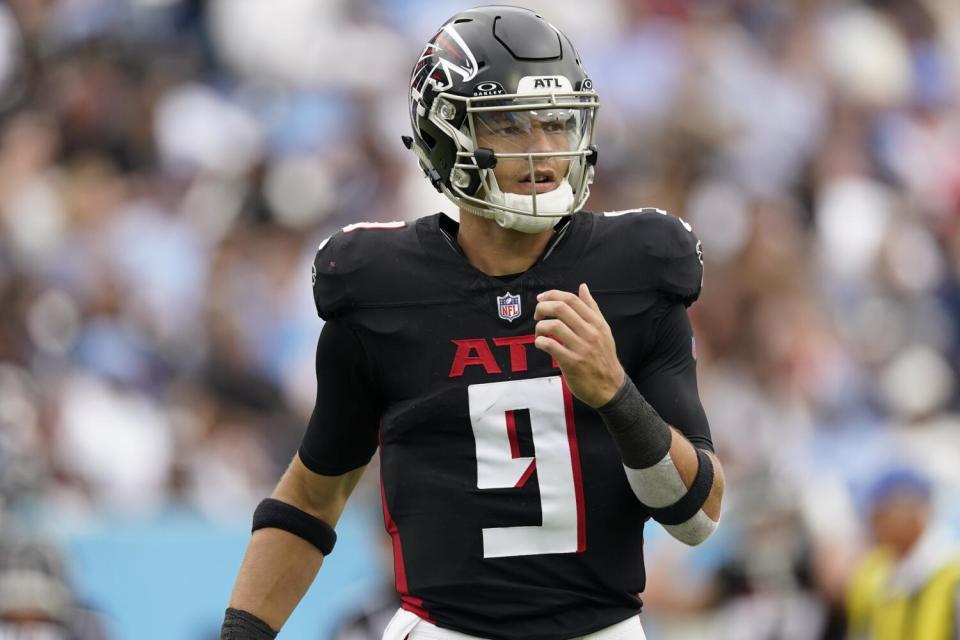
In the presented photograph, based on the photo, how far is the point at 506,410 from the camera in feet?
11.9

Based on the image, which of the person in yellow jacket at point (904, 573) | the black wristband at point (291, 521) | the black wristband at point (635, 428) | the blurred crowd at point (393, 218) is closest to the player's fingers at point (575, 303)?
the black wristband at point (635, 428)

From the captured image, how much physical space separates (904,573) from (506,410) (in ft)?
12.5

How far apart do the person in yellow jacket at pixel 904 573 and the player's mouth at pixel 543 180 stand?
3743 mm

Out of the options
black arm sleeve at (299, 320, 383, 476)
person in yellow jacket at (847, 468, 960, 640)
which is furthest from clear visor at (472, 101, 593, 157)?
person in yellow jacket at (847, 468, 960, 640)

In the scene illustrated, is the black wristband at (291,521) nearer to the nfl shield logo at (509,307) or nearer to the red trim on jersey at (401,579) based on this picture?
the red trim on jersey at (401,579)

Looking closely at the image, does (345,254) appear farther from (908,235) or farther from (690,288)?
(908,235)

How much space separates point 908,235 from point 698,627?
3949 millimetres

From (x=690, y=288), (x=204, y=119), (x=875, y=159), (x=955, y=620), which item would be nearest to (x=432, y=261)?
(x=690, y=288)

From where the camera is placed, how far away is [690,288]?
12.2 ft

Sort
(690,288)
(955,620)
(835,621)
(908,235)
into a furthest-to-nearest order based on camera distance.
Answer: (908,235) → (835,621) → (955,620) → (690,288)

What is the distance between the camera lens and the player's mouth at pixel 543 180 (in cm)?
364

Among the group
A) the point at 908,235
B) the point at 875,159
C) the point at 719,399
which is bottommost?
the point at 719,399

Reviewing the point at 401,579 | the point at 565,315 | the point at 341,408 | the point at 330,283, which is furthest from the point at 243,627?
the point at 565,315

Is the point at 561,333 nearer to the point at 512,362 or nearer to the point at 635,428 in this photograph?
the point at 635,428
